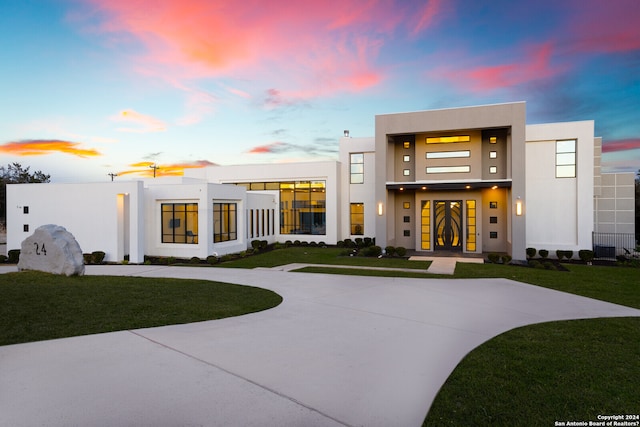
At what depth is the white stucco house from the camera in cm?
1825

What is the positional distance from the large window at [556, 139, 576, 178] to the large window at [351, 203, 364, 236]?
439 inches

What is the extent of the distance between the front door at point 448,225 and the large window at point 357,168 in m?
5.80

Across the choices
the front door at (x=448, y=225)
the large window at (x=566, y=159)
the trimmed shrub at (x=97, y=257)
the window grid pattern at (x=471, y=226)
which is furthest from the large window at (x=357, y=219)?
the trimmed shrub at (x=97, y=257)

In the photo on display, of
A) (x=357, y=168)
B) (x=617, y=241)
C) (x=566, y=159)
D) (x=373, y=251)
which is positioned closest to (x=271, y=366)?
(x=373, y=251)

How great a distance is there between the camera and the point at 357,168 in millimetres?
25312

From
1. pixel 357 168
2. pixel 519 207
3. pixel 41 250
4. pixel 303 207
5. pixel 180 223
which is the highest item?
pixel 357 168

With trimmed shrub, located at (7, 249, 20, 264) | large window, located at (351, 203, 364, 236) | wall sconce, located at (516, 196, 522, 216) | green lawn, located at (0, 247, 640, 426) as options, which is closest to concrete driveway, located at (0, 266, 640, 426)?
green lawn, located at (0, 247, 640, 426)

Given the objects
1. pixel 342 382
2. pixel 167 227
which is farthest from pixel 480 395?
pixel 167 227

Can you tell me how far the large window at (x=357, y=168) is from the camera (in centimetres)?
2520

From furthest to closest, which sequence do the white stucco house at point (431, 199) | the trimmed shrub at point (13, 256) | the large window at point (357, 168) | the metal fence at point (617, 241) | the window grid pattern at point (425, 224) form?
the large window at point (357, 168) → the metal fence at point (617, 241) → the window grid pattern at point (425, 224) → the white stucco house at point (431, 199) → the trimmed shrub at point (13, 256)

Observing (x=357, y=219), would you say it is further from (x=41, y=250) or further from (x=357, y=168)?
A: (x=41, y=250)

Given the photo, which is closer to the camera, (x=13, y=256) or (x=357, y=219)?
(x=13, y=256)

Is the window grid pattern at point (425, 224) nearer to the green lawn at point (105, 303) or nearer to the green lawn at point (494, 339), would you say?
the green lawn at point (494, 339)

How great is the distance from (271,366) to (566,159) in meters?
20.6
